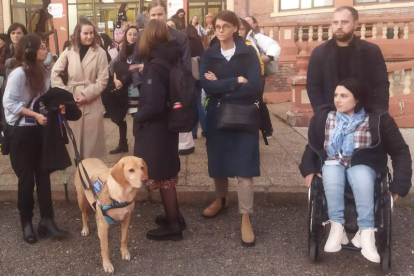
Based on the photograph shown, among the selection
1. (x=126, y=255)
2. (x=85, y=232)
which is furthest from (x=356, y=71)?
(x=85, y=232)

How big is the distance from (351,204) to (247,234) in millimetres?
952

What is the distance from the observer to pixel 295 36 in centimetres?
1334

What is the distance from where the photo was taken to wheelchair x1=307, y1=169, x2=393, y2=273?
3.49 m

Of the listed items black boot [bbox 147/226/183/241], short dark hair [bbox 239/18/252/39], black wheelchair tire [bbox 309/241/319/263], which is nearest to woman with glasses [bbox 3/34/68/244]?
black boot [bbox 147/226/183/241]

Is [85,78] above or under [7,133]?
above

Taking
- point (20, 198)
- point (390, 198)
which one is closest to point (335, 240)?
point (390, 198)

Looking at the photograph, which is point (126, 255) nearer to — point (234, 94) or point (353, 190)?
point (234, 94)

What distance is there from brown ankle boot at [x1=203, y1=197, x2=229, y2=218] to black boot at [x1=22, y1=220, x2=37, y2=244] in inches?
64.4

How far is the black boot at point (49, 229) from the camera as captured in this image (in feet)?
14.0

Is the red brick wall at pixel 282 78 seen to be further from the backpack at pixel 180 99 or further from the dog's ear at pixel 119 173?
the dog's ear at pixel 119 173

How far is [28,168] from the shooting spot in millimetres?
4164

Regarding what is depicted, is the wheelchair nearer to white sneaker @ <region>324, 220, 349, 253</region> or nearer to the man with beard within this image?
white sneaker @ <region>324, 220, 349, 253</region>

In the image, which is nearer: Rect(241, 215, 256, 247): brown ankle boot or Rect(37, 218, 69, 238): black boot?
Rect(241, 215, 256, 247): brown ankle boot

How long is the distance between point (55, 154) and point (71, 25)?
1528cm
